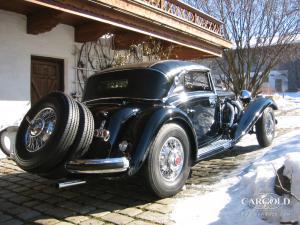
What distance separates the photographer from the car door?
5048 mm

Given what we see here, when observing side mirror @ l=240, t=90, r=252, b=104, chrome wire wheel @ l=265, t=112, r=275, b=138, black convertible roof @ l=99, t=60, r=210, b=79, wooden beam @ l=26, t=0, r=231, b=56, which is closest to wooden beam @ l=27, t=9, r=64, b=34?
wooden beam @ l=26, t=0, r=231, b=56

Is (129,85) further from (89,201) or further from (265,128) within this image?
(265,128)

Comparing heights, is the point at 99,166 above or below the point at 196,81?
below

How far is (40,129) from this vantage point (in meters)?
3.92

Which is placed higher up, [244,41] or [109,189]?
[244,41]

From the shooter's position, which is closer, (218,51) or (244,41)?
(218,51)

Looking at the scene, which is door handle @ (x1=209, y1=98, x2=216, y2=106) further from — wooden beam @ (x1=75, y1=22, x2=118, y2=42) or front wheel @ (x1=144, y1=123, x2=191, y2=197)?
wooden beam @ (x1=75, y1=22, x2=118, y2=42)

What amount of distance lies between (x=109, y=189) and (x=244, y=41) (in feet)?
42.8

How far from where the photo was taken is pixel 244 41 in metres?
16.2

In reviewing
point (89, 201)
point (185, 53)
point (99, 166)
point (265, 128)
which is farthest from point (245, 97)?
point (185, 53)

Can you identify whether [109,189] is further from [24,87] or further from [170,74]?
[24,87]

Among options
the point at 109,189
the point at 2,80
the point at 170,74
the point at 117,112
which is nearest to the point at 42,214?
the point at 109,189

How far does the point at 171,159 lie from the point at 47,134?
1417mm

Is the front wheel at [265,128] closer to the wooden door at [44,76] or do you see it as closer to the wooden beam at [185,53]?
the wooden door at [44,76]
